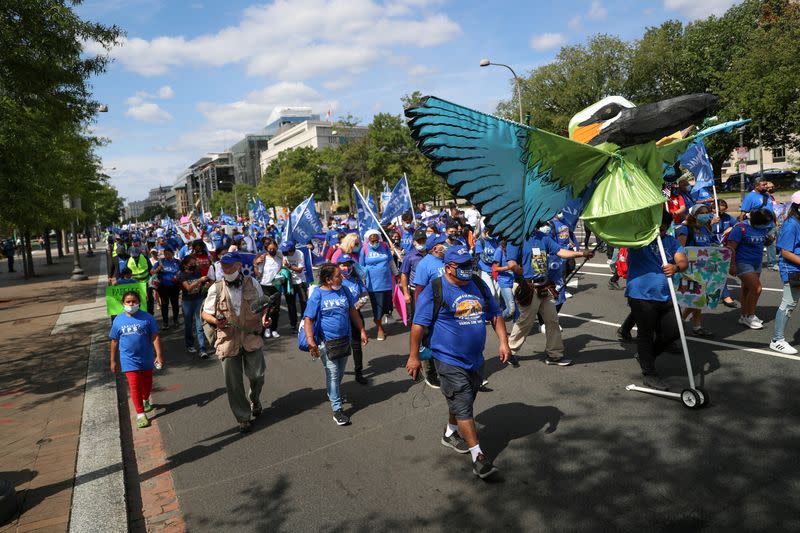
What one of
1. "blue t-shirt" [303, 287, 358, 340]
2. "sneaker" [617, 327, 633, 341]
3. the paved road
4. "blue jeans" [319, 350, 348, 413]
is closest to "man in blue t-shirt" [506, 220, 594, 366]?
the paved road

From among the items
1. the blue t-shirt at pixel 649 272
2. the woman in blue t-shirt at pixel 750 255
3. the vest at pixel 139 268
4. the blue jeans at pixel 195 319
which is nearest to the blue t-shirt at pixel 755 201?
the woman in blue t-shirt at pixel 750 255

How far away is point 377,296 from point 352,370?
5.77ft

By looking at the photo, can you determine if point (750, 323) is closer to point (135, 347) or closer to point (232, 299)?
point (232, 299)

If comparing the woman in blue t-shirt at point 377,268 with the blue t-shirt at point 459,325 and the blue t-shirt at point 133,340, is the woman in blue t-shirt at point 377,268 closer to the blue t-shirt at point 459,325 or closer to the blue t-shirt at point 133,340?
the blue t-shirt at point 133,340

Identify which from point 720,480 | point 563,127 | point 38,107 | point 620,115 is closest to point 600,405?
point 720,480

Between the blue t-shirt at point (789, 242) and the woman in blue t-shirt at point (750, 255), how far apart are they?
81 cm

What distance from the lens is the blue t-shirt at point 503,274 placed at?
7.90 m

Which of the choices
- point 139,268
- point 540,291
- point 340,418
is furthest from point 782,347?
point 139,268

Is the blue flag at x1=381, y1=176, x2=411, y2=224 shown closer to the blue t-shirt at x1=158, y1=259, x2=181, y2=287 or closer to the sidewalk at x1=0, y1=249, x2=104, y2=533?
the blue t-shirt at x1=158, y1=259, x2=181, y2=287

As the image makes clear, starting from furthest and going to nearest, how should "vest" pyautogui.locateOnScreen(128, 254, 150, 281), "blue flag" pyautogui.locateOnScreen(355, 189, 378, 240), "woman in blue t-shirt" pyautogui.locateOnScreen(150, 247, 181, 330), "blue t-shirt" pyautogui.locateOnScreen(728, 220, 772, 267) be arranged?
"blue flag" pyautogui.locateOnScreen(355, 189, 378, 240) → "vest" pyautogui.locateOnScreen(128, 254, 150, 281) → "woman in blue t-shirt" pyautogui.locateOnScreen(150, 247, 181, 330) → "blue t-shirt" pyautogui.locateOnScreen(728, 220, 772, 267)

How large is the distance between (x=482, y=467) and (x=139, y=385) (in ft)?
12.9

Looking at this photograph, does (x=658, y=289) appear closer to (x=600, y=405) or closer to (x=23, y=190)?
(x=600, y=405)

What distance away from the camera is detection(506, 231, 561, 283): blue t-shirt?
6.57 meters

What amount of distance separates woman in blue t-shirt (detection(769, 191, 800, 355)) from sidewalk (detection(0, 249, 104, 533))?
23.3ft
